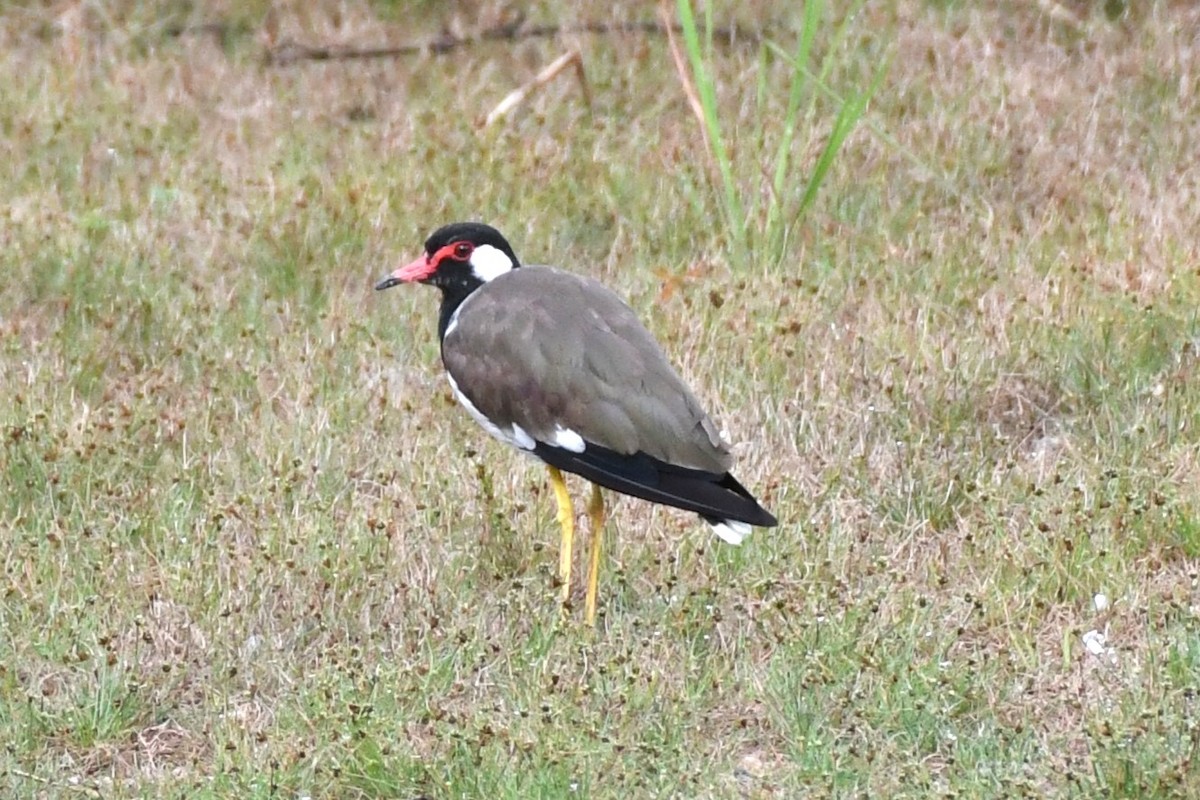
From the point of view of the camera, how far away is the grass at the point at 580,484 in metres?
4.80

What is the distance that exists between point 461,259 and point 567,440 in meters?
0.92

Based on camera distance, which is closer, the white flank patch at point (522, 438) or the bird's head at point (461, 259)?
the white flank patch at point (522, 438)

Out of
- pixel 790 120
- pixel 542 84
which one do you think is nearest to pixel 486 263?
pixel 790 120

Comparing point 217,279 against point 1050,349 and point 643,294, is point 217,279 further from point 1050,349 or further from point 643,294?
point 1050,349

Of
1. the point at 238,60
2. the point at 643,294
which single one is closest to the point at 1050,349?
the point at 643,294

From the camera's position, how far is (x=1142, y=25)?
31.3 ft

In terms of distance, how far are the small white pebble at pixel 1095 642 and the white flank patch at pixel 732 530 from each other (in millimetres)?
948

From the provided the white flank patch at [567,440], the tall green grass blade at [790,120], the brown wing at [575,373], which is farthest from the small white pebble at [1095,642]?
the tall green grass blade at [790,120]

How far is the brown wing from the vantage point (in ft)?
17.3

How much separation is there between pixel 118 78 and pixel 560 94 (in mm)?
2234

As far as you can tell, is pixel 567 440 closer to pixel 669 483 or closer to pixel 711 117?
pixel 669 483

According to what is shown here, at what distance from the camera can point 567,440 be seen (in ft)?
17.5

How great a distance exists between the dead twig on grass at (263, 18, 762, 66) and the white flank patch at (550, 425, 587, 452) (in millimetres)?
4824

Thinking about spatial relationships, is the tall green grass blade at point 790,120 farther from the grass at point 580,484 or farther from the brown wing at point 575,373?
the brown wing at point 575,373
